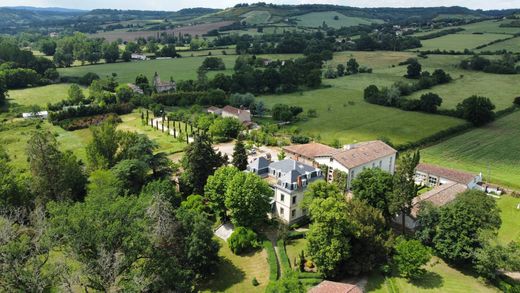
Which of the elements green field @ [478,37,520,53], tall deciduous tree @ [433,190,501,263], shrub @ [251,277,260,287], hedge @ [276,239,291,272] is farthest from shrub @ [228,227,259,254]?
green field @ [478,37,520,53]

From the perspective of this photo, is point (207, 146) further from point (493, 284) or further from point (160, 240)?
point (493, 284)

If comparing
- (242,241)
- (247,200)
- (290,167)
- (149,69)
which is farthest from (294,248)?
(149,69)

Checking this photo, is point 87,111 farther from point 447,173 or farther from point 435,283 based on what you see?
point 435,283

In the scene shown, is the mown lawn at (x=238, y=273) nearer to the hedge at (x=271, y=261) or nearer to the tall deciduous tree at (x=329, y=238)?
the hedge at (x=271, y=261)

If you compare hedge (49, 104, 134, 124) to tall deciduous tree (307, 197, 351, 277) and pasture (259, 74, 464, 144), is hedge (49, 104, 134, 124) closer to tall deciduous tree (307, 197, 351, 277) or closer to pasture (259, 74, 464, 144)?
pasture (259, 74, 464, 144)

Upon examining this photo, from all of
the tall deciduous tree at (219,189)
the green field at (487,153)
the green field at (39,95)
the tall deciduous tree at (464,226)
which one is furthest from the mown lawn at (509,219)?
the green field at (39,95)

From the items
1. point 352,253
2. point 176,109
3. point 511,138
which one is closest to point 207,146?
point 352,253
